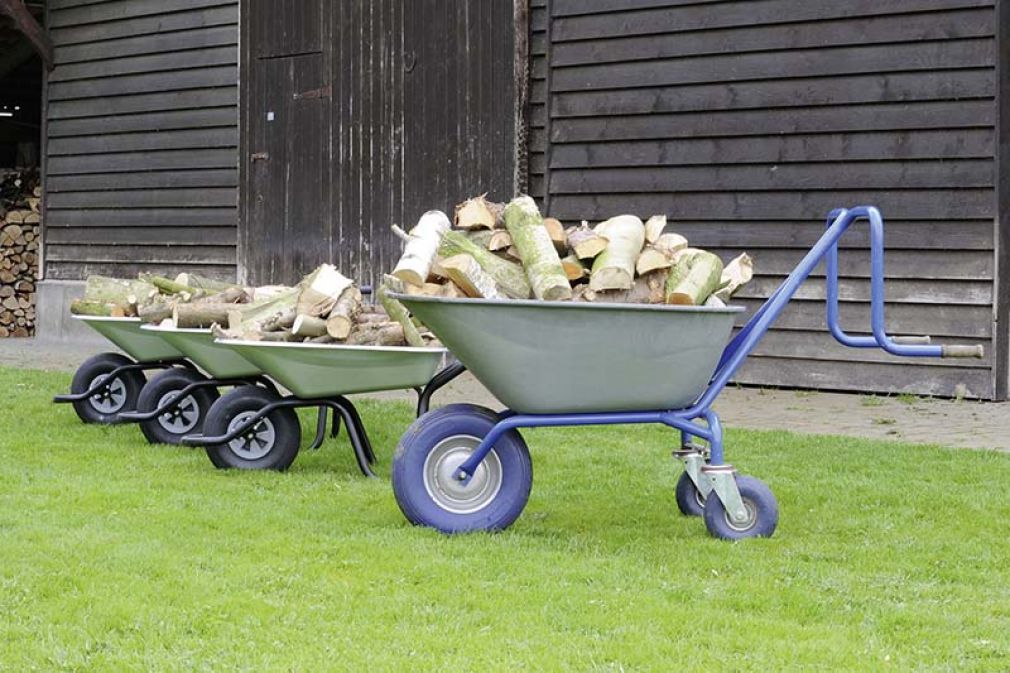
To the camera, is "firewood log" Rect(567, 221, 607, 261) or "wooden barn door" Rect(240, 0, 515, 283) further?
"wooden barn door" Rect(240, 0, 515, 283)

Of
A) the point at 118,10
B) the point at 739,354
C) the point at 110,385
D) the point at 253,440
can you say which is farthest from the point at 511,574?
the point at 118,10

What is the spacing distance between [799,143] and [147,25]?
6.25 metres

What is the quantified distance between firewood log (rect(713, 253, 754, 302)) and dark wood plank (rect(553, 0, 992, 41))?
12.7 ft

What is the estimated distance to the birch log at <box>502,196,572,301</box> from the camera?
4.43 metres

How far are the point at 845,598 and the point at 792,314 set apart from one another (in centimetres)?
532

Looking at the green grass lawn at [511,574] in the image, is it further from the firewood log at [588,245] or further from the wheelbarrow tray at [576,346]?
the firewood log at [588,245]

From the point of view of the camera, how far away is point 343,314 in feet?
18.5

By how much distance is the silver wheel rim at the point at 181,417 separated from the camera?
6.47 meters

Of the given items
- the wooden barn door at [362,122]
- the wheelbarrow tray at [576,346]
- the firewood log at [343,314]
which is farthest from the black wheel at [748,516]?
the wooden barn door at [362,122]

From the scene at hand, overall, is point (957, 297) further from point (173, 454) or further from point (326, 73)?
point (326, 73)

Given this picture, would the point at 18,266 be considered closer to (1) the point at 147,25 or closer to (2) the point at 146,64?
(2) the point at 146,64

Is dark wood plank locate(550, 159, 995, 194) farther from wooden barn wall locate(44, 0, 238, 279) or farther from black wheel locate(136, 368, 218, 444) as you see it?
black wheel locate(136, 368, 218, 444)

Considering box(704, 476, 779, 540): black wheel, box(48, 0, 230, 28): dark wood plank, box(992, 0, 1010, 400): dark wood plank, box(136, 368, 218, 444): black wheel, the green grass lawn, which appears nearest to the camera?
the green grass lawn

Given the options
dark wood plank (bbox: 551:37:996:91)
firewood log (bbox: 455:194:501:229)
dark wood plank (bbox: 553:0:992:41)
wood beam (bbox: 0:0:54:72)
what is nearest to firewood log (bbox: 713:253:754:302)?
firewood log (bbox: 455:194:501:229)
